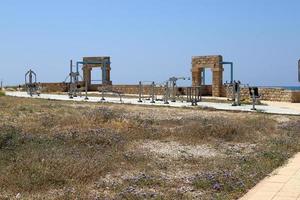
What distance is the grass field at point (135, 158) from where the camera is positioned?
7443mm

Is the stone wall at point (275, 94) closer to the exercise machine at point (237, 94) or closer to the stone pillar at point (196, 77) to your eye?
the stone pillar at point (196, 77)

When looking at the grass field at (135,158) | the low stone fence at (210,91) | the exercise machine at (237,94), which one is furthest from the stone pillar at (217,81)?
the grass field at (135,158)

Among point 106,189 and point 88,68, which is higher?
point 88,68

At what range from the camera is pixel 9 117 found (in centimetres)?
1683

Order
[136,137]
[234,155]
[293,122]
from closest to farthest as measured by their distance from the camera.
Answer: [234,155] < [136,137] < [293,122]

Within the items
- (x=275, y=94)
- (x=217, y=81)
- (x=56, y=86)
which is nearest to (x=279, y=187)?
(x=275, y=94)

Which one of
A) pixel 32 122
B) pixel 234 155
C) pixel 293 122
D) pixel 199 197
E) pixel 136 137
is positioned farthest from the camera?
pixel 293 122

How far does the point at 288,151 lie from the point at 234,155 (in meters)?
1.52

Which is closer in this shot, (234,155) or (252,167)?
(252,167)

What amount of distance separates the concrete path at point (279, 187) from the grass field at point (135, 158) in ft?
0.56

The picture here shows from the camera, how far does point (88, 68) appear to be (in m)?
47.5

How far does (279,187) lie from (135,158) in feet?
9.95

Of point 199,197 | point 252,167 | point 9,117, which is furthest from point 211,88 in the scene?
point 199,197

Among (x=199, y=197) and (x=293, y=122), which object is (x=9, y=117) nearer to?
(x=293, y=122)
